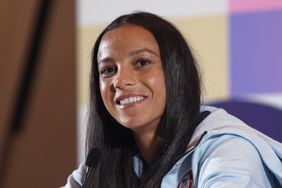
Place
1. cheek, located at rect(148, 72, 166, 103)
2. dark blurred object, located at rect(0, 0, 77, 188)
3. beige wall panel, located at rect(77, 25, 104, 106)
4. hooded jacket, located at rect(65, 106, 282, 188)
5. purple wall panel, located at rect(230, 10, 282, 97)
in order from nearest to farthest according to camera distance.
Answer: hooded jacket, located at rect(65, 106, 282, 188), cheek, located at rect(148, 72, 166, 103), purple wall panel, located at rect(230, 10, 282, 97), beige wall panel, located at rect(77, 25, 104, 106), dark blurred object, located at rect(0, 0, 77, 188)

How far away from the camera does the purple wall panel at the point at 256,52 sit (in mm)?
1621

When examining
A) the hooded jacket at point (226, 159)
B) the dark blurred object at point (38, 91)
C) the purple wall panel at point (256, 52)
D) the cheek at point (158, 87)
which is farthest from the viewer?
the dark blurred object at point (38, 91)

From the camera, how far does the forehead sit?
1081 mm

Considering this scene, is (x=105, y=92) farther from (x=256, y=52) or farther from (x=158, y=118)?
A: (x=256, y=52)

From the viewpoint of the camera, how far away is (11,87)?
2289mm

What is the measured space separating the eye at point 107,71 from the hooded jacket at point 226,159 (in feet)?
0.69

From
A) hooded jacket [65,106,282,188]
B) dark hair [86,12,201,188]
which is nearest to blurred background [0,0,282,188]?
dark hair [86,12,201,188]

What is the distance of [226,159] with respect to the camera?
91 cm

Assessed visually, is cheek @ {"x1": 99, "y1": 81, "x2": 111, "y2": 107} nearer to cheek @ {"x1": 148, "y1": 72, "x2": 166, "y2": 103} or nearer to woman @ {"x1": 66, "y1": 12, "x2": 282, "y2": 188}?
woman @ {"x1": 66, "y1": 12, "x2": 282, "y2": 188}

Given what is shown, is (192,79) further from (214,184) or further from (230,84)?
(230,84)

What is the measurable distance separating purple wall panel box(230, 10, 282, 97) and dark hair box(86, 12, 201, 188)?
555 mm

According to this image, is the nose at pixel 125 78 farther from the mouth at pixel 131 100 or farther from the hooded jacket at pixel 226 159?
the hooded jacket at pixel 226 159

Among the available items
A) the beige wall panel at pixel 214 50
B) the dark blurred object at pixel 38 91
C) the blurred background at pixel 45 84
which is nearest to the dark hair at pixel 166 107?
the beige wall panel at pixel 214 50

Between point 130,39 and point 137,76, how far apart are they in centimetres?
7
